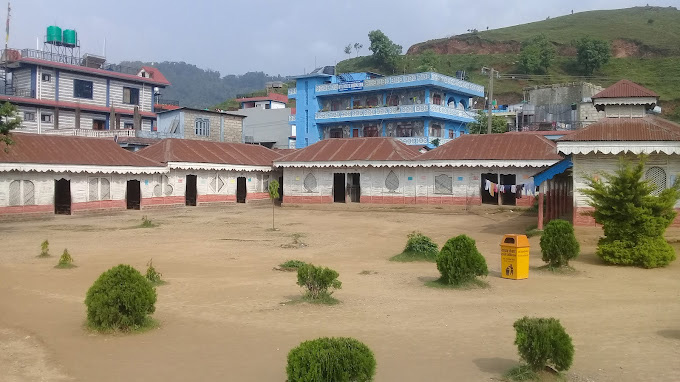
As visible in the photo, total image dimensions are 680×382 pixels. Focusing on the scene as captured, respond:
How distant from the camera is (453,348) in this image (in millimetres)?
8203

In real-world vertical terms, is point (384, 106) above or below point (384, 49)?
below

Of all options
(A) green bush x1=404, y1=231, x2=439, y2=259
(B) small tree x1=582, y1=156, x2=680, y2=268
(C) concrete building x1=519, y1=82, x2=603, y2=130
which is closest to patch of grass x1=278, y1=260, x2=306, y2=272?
(A) green bush x1=404, y1=231, x2=439, y2=259

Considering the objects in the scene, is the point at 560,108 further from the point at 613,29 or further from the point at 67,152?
the point at 613,29

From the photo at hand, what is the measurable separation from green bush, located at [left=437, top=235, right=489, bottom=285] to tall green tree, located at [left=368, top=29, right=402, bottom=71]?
80940 millimetres

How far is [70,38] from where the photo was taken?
52750 millimetres

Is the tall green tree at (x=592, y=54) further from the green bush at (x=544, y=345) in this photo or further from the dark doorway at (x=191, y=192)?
the green bush at (x=544, y=345)

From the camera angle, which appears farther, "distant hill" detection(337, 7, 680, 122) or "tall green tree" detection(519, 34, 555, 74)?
"tall green tree" detection(519, 34, 555, 74)

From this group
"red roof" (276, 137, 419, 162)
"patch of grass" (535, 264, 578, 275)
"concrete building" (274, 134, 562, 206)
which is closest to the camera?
"patch of grass" (535, 264, 578, 275)

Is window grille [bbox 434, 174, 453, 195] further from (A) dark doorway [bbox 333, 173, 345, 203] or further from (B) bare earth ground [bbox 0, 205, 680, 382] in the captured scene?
(B) bare earth ground [bbox 0, 205, 680, 382]

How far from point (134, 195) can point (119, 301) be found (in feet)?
95.6

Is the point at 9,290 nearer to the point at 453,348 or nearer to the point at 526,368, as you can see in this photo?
the point at 453,348

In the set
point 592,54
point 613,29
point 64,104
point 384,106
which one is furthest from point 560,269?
point 613,29

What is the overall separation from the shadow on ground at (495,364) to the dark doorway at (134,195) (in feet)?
99.2

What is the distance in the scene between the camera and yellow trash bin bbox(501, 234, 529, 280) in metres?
13.9
